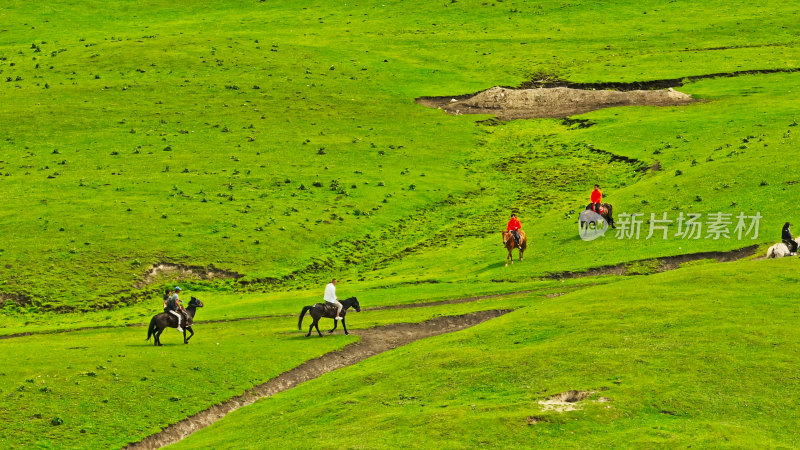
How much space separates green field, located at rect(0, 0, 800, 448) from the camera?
34.6 m

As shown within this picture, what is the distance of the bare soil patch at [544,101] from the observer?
105188 mm

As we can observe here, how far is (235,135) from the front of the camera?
314ft

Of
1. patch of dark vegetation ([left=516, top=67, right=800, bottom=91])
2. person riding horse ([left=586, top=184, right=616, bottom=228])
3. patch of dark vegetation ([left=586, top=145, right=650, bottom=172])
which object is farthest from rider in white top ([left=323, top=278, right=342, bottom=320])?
patch of dark vegetation ([left=516, top=67, right=800, bottom=91])

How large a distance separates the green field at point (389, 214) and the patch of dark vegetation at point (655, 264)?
1.72 ft

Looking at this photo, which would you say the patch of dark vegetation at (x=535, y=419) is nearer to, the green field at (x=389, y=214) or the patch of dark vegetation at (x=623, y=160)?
the green field at (x=389, y=214)

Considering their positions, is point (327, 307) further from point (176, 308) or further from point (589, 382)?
point (589, 382)

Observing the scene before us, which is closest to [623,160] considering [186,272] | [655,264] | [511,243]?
[511,243]

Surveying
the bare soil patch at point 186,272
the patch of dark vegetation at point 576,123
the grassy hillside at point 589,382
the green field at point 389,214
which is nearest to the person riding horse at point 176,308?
the green field at point 389,214

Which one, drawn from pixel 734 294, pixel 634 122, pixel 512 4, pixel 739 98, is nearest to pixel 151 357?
pixel 734 294

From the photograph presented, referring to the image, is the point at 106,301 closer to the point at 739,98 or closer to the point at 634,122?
the point at 634,122

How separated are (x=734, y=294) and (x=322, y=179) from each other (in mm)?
49568

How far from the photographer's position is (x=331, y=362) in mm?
45969

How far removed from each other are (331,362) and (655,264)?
22.5 m

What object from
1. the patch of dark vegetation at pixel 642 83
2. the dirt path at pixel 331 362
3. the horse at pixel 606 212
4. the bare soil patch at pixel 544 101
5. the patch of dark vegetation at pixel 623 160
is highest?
the patch of dark vegetation at pixel 642 83
